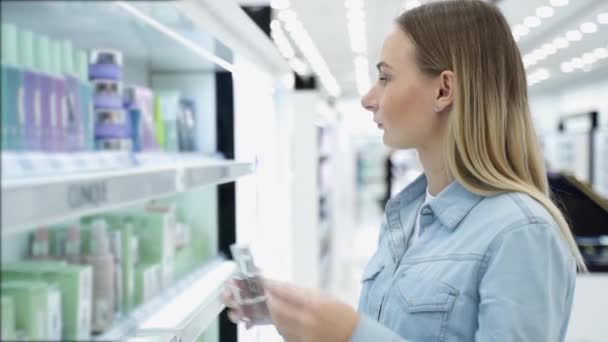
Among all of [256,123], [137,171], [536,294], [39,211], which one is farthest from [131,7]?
[256,123]

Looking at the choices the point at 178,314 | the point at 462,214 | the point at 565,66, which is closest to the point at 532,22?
the point at 565,66

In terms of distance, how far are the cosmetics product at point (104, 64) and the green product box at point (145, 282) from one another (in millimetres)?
540

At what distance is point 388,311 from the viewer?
1.40 m

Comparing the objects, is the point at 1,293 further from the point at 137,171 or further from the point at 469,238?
the point at 469,238

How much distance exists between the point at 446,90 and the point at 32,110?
92cm

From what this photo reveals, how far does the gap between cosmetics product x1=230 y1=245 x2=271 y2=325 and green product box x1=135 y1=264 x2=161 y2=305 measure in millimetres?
382

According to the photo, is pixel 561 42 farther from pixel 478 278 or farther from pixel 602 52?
pixel 478 278

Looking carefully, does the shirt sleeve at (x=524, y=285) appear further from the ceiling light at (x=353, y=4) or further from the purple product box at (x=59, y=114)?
the ceiling light at (x=353, y=4)

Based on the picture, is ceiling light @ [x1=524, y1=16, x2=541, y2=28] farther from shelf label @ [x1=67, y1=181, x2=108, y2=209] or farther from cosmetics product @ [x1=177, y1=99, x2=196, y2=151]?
shelf label @ [x1=67, y1=181, x2=108, y2=209]

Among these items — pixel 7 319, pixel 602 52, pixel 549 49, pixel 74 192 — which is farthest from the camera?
pixel 549 49

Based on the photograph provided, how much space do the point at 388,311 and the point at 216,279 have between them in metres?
0.61

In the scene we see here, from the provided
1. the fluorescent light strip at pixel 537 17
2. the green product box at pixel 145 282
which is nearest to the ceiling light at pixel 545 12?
the fluorescent light strip at pixel 537 17

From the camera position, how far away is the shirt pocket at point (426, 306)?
1.26m

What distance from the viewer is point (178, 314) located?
1354 millimetres
